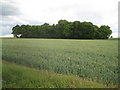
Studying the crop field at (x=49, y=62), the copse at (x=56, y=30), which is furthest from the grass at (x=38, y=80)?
the copse at (x=56, y=30)

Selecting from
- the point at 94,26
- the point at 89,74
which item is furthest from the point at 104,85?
the point at 94,26

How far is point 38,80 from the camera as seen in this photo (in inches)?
81.9

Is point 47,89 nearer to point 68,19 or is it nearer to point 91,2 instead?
point 68,19

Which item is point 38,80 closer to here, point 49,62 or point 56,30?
point 49,62

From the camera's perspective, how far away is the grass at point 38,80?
6.65 feet

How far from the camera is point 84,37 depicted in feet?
11.1

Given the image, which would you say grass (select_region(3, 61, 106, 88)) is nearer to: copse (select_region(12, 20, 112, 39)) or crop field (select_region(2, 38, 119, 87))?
crop field (select_region(2, 38, 119, 87))

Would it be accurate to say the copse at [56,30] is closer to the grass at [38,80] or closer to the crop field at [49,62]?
the crop field at [49,62]

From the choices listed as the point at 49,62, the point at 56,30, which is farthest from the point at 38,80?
the point at 56,30

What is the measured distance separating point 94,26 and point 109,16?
1.40 ft

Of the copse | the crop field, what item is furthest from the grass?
the copse

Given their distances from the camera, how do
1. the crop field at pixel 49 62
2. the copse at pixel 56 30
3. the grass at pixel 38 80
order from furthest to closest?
the copse at pixel 56 30 → the crop field at pixel 49 62 → the grass at pixel 38 80

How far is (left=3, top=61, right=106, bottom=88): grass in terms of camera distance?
2027 mm

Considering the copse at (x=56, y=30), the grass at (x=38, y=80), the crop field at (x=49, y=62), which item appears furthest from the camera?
the copse at (x=56, y=30)
